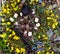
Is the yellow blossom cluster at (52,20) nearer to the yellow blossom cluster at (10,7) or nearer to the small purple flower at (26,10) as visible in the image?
the small purple flower at (26,10)

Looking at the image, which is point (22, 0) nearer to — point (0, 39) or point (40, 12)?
point (40, 12)

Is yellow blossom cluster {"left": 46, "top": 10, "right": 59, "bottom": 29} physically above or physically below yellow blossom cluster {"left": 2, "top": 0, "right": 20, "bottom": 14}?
below

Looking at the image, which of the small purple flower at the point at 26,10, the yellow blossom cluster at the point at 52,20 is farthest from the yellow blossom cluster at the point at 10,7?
the yellow blossom cluster at the point at 52,20

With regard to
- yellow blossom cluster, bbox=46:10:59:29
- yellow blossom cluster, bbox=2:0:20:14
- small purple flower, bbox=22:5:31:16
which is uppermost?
yellow blossom cluster, bbox=2:0:20:14

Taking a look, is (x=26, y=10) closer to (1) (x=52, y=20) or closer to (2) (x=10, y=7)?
(2) (x=10, y=7)

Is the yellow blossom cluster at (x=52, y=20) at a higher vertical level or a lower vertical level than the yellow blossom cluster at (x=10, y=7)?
lower

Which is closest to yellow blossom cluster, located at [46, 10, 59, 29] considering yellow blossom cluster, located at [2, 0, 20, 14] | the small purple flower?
the small purple flower

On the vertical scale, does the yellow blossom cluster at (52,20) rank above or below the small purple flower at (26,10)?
below

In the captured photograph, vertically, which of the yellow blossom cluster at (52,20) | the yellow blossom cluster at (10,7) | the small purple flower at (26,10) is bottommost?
the yellow blossom cluster at (52,20)

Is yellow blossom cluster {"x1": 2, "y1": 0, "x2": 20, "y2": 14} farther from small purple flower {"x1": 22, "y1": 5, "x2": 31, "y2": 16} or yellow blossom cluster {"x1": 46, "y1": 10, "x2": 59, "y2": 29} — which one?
yellow blossom cluster {"x1": 46, "y1": 10, "x2": 59, "y2": 29}

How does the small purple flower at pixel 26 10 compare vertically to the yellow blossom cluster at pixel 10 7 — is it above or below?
below

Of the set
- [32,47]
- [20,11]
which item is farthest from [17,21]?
[32,47]
